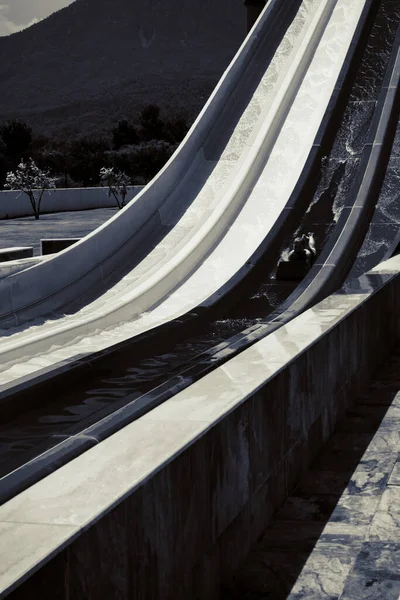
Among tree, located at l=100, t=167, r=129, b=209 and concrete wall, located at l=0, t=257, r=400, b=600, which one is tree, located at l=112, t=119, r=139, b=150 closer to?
tree, located at l=100, t=167, r=129, b=209

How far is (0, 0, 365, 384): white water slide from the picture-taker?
906cm

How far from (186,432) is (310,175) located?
1049 centimetres

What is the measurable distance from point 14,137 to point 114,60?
67.9 metres

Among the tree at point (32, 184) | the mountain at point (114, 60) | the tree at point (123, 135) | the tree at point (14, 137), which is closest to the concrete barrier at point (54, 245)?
the tree at point (32, 184)

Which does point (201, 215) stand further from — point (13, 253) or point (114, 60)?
point (114, 60)

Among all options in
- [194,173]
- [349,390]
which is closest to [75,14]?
[194,173]

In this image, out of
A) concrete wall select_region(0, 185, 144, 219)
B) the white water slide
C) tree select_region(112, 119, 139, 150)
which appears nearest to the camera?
the white water slide

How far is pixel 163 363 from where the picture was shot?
17.3 feet

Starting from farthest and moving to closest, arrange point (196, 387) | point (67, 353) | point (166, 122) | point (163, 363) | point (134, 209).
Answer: point (166, 122)
point (134, 209)
point (67, 353)
point (163, 363)
point (196, 387)

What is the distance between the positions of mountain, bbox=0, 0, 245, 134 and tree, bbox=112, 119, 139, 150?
2339cm

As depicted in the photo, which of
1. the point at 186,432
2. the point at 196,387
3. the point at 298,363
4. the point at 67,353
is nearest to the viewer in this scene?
the point at 186,432

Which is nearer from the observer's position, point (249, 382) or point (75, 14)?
point (249, 382)

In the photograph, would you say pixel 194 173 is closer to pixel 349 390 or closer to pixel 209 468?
pixel 349 390

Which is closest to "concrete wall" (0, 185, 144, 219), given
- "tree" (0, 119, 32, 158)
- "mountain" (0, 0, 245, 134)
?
"tree" (0, 119, 32, 158)
